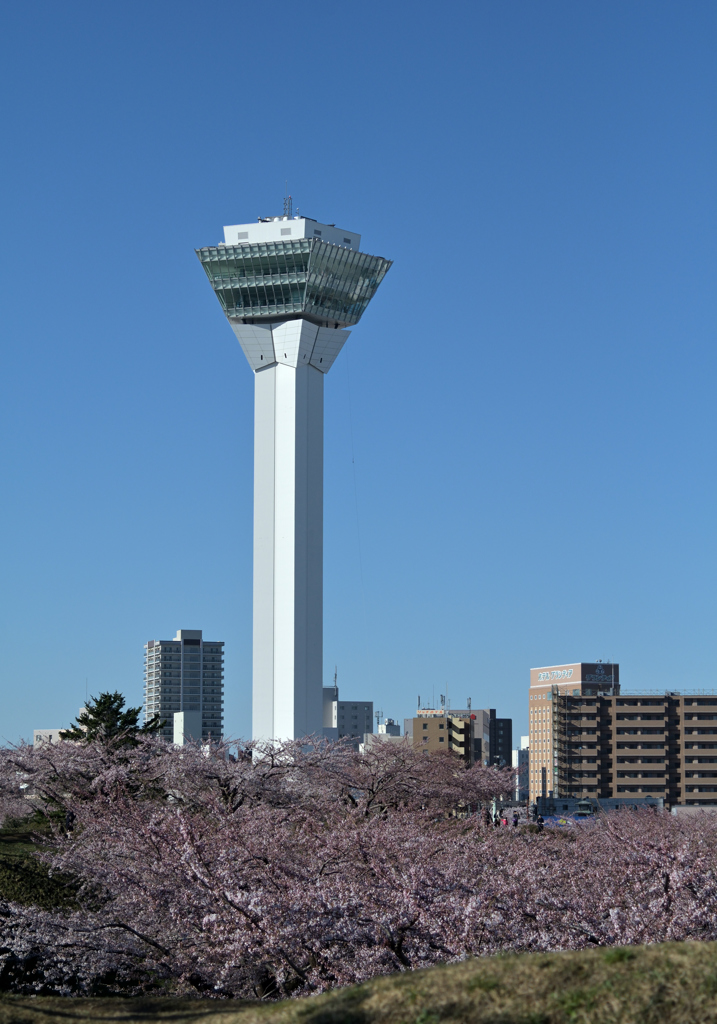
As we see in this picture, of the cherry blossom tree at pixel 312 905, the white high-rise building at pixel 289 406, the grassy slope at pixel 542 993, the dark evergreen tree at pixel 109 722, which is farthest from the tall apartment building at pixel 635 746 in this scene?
the grassy slope at pixel 542 993

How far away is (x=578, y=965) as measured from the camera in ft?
40.2

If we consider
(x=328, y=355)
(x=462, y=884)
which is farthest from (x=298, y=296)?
(x=462, y=884)

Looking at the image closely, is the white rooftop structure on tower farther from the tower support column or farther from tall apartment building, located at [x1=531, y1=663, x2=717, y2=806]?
tall apartment building, located at [x1=531, y1=663, x2=717, y2=806]

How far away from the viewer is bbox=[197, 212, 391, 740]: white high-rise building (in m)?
94.2

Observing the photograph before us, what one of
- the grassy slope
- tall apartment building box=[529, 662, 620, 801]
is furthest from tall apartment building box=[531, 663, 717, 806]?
the grassy slope

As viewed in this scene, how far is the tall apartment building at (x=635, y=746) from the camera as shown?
154000 millimetres

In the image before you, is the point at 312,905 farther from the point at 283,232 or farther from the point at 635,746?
the point at 635,746

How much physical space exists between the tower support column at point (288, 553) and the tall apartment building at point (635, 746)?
72604mm

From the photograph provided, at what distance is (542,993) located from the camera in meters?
11.9

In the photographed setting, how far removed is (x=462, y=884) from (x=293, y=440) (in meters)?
78.7

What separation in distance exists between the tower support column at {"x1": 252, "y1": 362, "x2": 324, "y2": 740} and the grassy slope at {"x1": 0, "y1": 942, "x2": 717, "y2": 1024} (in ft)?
263

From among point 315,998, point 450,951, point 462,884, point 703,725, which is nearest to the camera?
point 315,998

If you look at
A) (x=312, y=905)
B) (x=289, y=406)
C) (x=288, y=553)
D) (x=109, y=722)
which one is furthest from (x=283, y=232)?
(x=312, y=905)

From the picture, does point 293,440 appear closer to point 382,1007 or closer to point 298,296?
point 298,296
